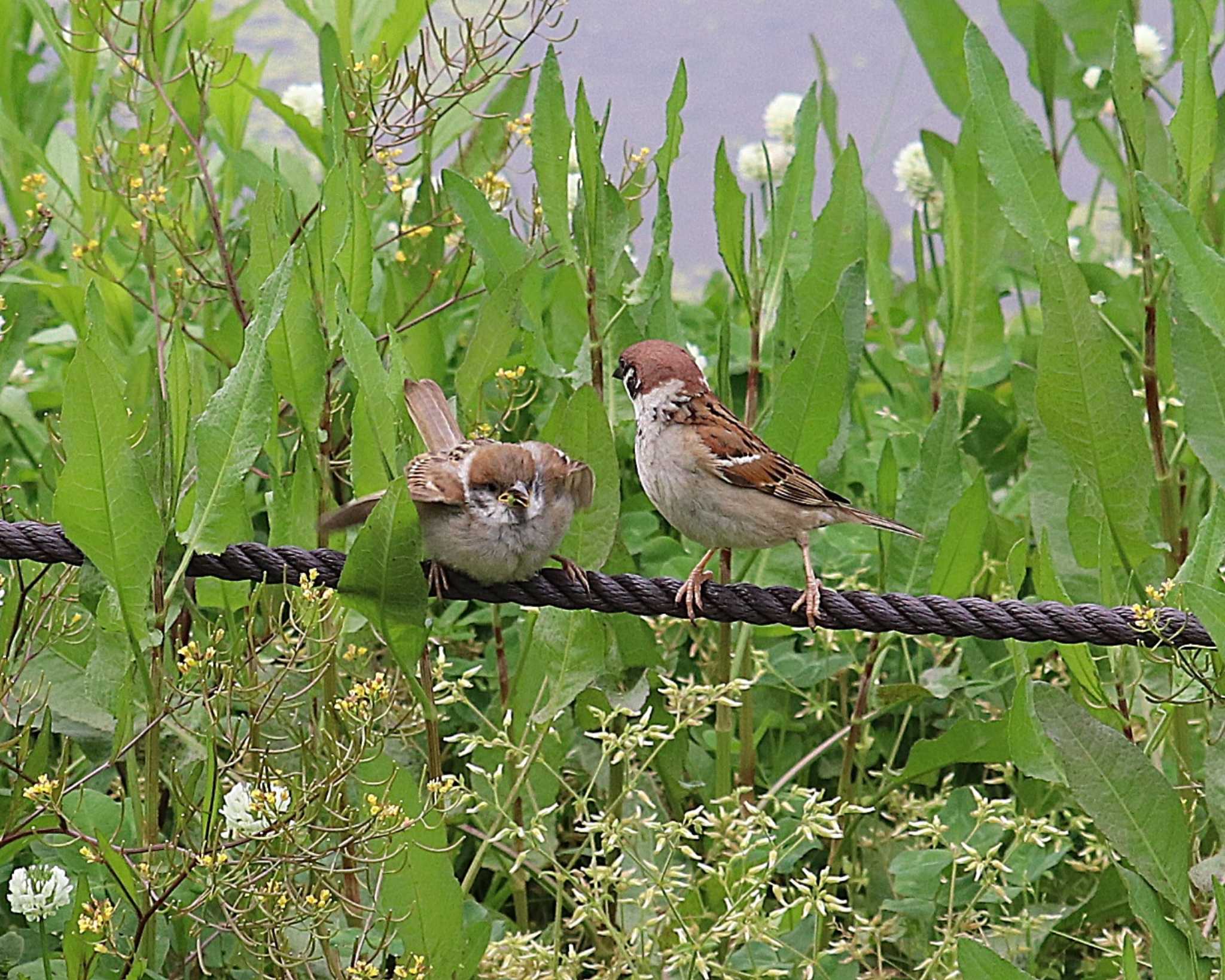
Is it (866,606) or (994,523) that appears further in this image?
(994,523)

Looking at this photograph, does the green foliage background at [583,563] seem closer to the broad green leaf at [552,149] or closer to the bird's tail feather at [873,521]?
the broad green leaf at [552,149]

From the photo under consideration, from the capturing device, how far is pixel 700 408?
8.54 ft

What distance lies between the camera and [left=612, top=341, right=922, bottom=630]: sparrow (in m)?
2.51

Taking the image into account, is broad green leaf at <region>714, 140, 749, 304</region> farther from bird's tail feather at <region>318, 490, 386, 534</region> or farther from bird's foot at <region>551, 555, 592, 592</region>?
bird's tail feather at <region>318, 490, 386, 534</region>

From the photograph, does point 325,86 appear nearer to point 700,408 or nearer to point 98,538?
point 700,408

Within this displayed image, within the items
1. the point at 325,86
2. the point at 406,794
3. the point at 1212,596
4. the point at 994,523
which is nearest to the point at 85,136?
the point at 325,86

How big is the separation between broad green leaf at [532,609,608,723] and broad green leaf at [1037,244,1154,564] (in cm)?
79

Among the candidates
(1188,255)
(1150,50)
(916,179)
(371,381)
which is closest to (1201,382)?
(1188,255)

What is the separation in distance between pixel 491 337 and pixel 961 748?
1.11 metres

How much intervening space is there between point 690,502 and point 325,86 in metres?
1.19

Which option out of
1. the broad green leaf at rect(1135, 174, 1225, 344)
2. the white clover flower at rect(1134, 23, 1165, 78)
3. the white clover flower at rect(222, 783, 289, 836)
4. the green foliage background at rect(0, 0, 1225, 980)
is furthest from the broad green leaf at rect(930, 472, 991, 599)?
the white clover flower at rect(1134, 23, 1165, 78)

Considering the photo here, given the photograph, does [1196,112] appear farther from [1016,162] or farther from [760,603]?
[760,603]

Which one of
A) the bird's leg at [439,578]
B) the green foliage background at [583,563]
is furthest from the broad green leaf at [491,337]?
the bird's leg at [439,578]

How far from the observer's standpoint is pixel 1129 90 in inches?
102
